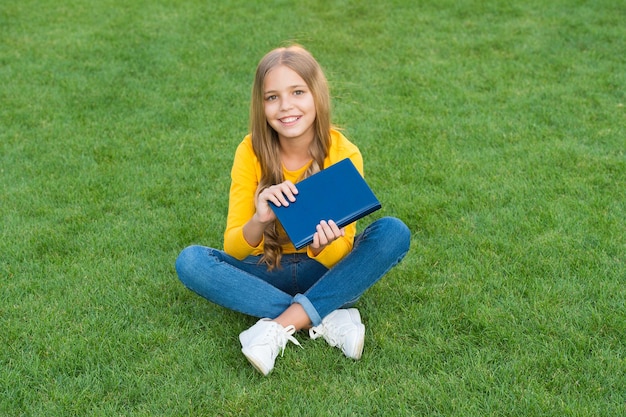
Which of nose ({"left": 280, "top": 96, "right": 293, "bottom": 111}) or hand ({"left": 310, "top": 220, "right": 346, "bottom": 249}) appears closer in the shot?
hand ({"left": 310, "top": 220, "right": 346, "bottom": 249})

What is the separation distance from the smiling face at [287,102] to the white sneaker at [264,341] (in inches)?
29.7

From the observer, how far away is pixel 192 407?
2605mm

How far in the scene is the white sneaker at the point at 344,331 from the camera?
9.31 feet

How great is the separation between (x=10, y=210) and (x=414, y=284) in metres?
2.26

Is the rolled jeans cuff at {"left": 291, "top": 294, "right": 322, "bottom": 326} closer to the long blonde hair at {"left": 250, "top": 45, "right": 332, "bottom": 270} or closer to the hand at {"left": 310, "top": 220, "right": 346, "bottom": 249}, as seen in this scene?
the long blonde hair at {"left": 250, "top": 45, "right": 332, "bottom": 270}

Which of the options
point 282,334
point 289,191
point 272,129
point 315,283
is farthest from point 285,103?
point 282,334

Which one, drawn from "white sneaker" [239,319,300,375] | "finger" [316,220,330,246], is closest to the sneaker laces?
"white sneaker" [239,319,300,375]

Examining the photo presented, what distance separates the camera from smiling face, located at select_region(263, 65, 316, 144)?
115 inches

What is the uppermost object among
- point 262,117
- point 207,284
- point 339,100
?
point 262,117

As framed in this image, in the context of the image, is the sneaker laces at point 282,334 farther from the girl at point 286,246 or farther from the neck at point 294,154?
the neck at point 294,154

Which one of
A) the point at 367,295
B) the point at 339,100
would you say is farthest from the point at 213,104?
the point at 367,295

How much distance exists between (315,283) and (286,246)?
0.71 ft

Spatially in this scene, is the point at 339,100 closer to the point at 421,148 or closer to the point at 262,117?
the point at 421,148

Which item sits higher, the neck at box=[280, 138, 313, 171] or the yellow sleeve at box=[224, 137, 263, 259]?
the neck at box=[280, 138, 313, 171]
